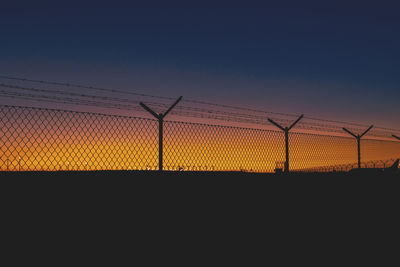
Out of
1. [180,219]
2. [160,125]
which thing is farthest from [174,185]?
[160,125]

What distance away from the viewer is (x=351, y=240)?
435 centimetres

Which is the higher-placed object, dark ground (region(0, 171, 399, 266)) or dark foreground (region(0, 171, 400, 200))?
dark foreground (region(0, 171, 400, 200))

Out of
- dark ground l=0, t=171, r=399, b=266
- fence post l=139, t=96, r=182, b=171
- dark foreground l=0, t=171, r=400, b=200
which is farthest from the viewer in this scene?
fence post l=139, t=96, r=182, b=171

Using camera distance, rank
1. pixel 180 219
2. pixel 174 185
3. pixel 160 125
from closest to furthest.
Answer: pixel 180 219
pixel 174 185
pixel 160 125

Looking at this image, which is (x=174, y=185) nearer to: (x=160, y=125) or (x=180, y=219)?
(x=180, y=219)

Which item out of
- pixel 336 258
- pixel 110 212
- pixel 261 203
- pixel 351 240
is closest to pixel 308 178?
pixel 261 203

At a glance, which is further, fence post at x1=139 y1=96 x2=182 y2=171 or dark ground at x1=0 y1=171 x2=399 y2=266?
fence post at x1=139 y1=96 x2=182 y2=171

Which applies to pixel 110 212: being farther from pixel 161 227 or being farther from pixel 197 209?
pixel 197 209

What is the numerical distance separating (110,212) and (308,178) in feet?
14.4

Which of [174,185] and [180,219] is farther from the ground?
[174,185]

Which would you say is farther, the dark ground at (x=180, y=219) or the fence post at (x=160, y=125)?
the fence post at (x=160, y=125)

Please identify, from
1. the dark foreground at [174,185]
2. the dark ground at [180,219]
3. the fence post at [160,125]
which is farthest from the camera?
the fence post at [160,125]

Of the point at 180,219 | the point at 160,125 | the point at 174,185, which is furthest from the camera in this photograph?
the point at 160,125

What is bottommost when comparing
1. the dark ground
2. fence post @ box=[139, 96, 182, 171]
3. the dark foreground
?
the dark ground
